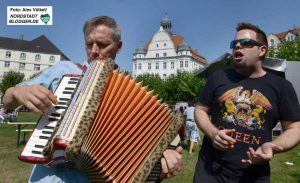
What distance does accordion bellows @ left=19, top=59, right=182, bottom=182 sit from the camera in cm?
168

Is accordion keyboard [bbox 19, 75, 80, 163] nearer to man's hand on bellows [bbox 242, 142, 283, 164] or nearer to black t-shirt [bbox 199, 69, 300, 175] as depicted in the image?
man's hand on bellows [bbox 242, 142, 283, 164]

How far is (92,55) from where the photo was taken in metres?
2.28

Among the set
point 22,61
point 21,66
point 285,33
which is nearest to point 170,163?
point 285,33

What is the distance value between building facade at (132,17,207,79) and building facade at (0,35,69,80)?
21317 millimetres

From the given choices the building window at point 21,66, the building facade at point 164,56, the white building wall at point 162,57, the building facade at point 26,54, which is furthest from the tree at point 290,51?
the building window at point 21,66

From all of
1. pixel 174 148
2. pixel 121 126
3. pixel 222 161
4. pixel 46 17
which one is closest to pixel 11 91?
pixel 121 126

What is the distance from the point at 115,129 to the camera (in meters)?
1.91

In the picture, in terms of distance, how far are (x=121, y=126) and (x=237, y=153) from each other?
1.31 meters

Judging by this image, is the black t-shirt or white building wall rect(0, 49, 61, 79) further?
white building wall rect(0, 49, 61, 79)

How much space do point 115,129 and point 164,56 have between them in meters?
81.0

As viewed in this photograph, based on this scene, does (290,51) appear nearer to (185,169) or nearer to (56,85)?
(185,169)

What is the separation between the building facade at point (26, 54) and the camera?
227 ft

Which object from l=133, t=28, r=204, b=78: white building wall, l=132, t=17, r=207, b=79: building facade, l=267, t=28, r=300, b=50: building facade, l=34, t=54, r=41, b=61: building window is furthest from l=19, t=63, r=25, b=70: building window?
l=267, t=28, r=300, b=50: building facade

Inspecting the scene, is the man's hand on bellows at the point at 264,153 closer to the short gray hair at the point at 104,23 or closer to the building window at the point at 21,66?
the short gray hair at the point at 104,23
